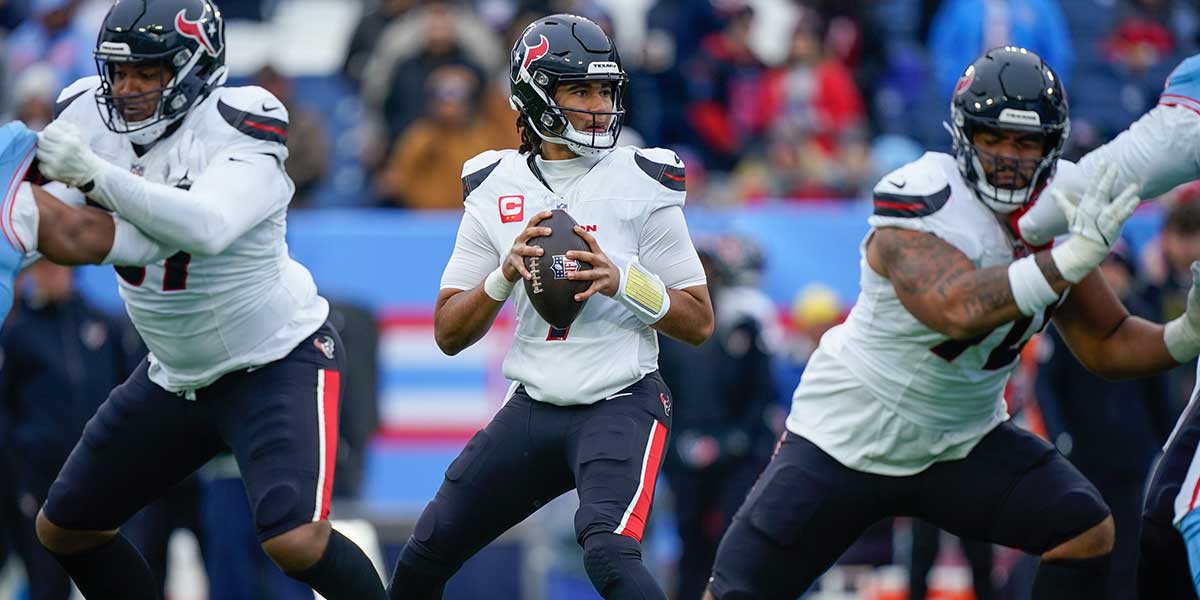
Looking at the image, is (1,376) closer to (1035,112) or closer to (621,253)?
(621,253)

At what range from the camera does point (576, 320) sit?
541 cm

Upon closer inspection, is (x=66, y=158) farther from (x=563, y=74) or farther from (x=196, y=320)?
(x=563, y=74)

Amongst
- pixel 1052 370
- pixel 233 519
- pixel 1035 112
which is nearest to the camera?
pixel 1035 112

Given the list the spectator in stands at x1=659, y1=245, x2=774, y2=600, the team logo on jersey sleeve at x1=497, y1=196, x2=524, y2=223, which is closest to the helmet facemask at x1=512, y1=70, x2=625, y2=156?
the team logo on jersey sleeve at x1=497, y1=196, x2=524, y2=223

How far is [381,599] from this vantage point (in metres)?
5.56

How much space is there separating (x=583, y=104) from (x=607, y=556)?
53.6 inches

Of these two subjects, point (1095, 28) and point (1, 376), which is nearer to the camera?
point (1, 376)

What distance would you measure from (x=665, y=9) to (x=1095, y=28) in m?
3.03

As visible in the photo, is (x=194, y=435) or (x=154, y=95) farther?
(x=194, y=435)

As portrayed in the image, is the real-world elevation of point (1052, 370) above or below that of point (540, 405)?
below

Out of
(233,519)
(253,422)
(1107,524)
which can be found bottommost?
(233,519)

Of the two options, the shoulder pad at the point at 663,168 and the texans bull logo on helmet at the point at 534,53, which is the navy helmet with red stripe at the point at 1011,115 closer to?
the shoulder pad at the point at 663,168

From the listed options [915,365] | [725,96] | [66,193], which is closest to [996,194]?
[915,365]

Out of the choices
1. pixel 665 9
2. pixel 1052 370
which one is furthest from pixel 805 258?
pixel 665 9
